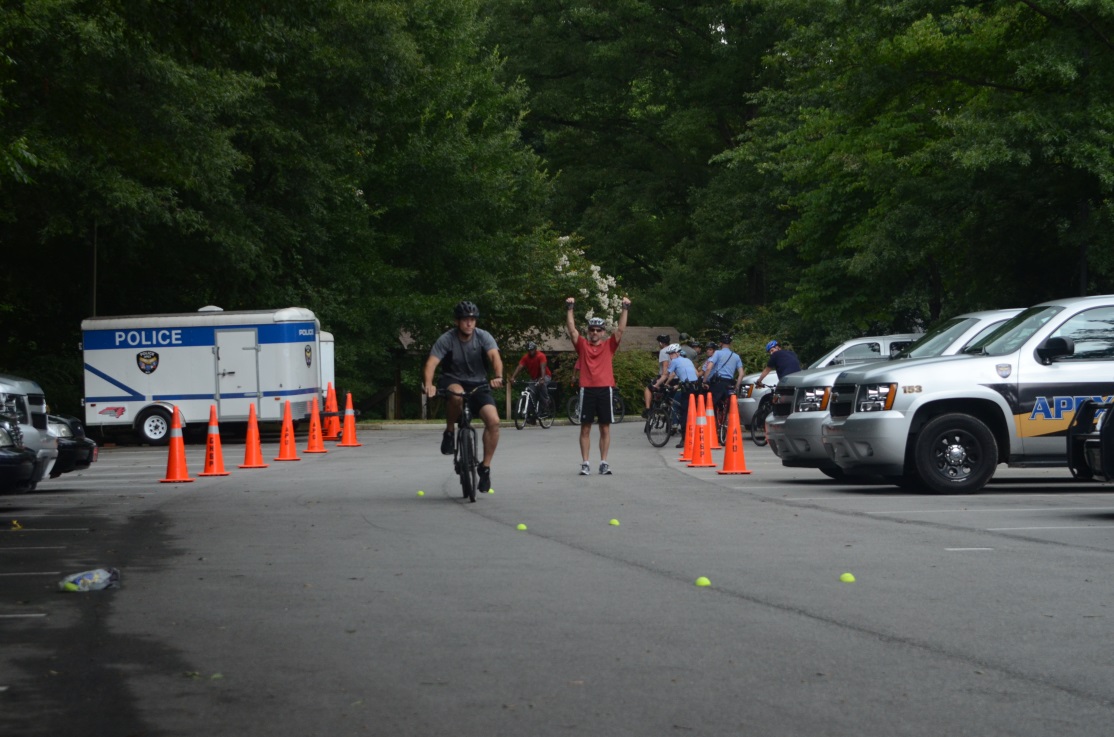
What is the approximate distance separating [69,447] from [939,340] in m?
9.36

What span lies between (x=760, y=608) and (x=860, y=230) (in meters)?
22.5

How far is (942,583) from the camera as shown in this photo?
28.0 feet

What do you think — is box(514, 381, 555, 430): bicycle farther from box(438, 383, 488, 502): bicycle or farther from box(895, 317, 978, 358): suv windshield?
box(438, 383, 488, 502): bicycle

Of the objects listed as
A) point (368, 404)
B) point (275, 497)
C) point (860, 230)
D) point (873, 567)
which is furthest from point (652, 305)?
point (873, 567)

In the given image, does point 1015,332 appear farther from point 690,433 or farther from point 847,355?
point 847,355

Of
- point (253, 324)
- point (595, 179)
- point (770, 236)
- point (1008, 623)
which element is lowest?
point (1008, 623)

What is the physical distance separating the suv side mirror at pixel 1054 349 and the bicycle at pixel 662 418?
1151 cm

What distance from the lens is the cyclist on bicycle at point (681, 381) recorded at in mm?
25953

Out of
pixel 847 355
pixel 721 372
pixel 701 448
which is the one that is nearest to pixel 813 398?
pixel 701 448

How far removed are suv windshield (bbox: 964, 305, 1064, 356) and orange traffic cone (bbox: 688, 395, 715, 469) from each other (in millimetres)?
4844

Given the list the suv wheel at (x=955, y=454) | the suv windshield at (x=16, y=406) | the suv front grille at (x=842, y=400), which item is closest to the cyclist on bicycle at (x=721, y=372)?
the suv front grille at (x=842, y=400)

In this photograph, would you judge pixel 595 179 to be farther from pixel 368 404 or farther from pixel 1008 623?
pixel 1008 623

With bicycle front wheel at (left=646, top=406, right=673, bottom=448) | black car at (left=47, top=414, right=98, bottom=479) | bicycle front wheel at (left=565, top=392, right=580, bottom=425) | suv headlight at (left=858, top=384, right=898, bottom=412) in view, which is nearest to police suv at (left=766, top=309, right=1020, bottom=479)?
suv headlight at (left=858, top=384, right=898, bottom=412)

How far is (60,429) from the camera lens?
16500 mm
